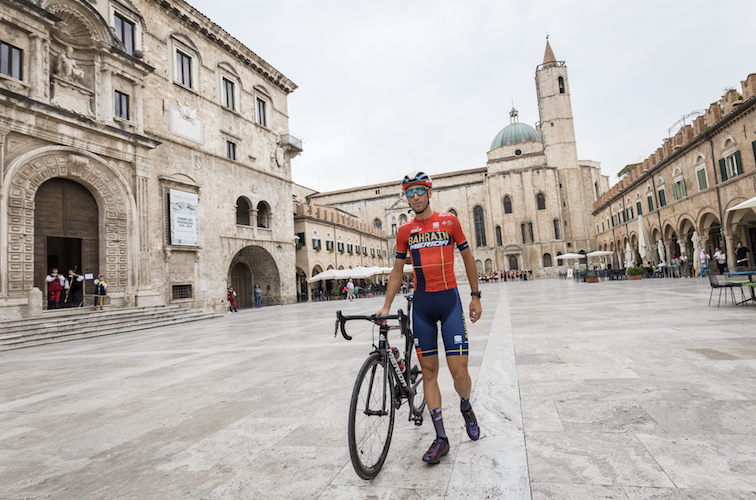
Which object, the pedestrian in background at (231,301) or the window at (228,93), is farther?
the window at (228,93)

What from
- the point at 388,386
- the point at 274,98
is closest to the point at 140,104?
the point at 274,98

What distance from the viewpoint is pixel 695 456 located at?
2.30 m

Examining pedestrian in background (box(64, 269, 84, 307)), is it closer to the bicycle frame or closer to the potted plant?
the bicycle frame

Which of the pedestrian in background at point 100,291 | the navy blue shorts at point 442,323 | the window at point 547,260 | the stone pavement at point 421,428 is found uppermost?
the window at point 547,260

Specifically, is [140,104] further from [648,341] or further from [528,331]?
[648,341]

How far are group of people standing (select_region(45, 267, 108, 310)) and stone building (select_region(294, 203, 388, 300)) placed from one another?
1462 cm

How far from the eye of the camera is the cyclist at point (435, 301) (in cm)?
265

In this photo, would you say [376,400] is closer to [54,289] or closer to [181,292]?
[54,289]

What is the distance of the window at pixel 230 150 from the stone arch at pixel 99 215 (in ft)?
23.4

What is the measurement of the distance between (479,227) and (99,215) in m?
52.4

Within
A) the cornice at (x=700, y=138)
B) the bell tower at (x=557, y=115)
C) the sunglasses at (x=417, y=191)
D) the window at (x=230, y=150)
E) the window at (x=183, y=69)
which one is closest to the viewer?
the sunglasses at (x=417, y=191)

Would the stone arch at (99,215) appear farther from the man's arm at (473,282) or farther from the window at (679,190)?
the window at (679,190)

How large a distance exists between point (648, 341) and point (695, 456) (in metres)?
3.72

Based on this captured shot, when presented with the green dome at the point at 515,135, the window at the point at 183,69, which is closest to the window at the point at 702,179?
the window at the point at 183,69
